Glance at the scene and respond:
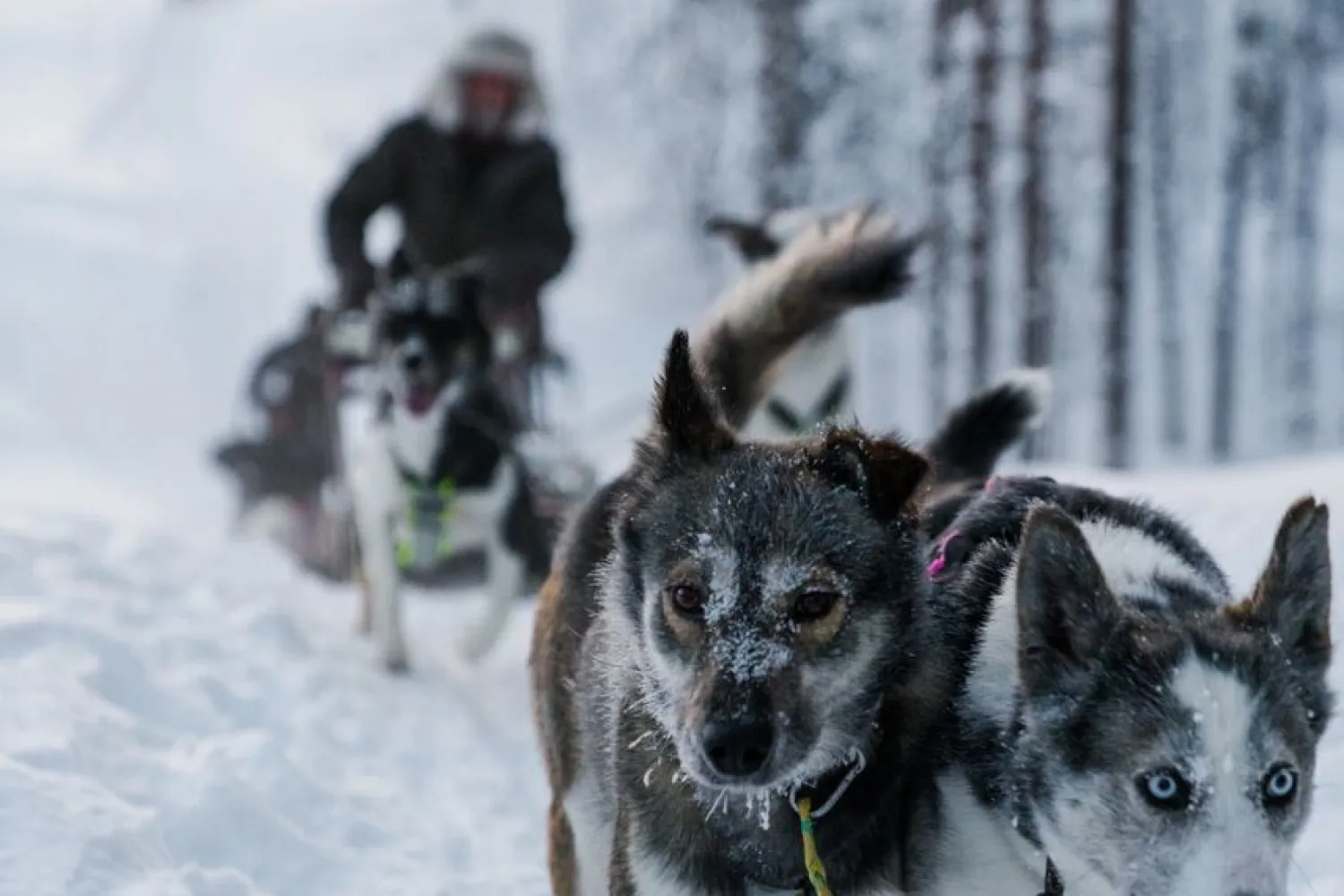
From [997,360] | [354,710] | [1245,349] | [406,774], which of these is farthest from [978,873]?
[1245,349]

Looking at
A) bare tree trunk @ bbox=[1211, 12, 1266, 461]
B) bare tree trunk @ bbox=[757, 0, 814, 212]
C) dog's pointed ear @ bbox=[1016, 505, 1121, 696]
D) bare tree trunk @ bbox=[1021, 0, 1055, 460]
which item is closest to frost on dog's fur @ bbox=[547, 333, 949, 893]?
dog's pointed ear @ bbox=[1016, 505, 1121, 696]

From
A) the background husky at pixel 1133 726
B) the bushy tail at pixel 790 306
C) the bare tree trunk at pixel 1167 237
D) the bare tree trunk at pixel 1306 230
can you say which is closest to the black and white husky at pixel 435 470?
the bushy tail at pixel 790 306

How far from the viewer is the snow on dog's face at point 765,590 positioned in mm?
2611

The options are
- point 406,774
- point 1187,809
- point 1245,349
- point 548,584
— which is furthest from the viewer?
point 1245,349

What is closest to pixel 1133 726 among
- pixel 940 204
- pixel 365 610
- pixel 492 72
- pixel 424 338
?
pixel 424 338

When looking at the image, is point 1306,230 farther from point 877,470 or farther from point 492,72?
point 877,470

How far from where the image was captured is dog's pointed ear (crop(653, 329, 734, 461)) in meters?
3.04

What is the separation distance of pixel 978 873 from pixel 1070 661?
47 cm

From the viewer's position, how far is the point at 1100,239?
111 feet

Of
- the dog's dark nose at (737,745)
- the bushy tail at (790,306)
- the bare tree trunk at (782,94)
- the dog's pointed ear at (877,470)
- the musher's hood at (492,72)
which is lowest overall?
the dog's dark nose at (737,745)

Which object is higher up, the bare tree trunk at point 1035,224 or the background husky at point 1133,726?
the bare tree trunk at point 1035,224

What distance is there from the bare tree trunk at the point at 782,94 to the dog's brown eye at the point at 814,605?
21.9m

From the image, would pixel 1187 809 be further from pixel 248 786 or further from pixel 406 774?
pixel 406 774

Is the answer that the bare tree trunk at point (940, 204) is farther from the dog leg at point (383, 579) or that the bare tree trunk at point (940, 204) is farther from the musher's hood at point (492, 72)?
the dog leg at point (383, 579)
